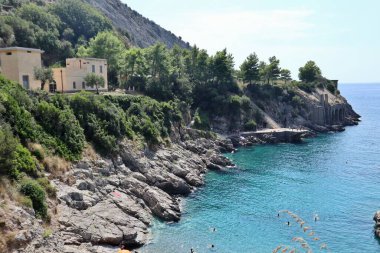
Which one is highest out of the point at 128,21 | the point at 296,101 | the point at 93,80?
the point at 128,21

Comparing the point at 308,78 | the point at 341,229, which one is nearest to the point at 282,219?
the point at 341,229

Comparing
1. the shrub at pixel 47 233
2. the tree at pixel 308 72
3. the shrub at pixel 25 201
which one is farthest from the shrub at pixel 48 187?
the tree at pixel 308 72

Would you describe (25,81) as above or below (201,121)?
above

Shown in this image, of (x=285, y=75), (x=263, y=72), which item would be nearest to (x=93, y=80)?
(x=263, y=72)

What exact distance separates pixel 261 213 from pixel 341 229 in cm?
961

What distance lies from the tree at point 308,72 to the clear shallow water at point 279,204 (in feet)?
193

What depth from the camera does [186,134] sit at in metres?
75.4

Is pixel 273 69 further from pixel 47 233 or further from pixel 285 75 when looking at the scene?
pixel 47 233

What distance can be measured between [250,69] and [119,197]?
7818cm

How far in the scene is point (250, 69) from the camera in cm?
11100

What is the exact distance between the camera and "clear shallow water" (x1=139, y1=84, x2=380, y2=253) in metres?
38.1

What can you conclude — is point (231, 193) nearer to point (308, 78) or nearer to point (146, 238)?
point (146, 238)

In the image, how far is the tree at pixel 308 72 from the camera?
13400cm

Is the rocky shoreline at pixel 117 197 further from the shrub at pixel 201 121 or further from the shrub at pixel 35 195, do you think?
the shrub at pixel 201 121
